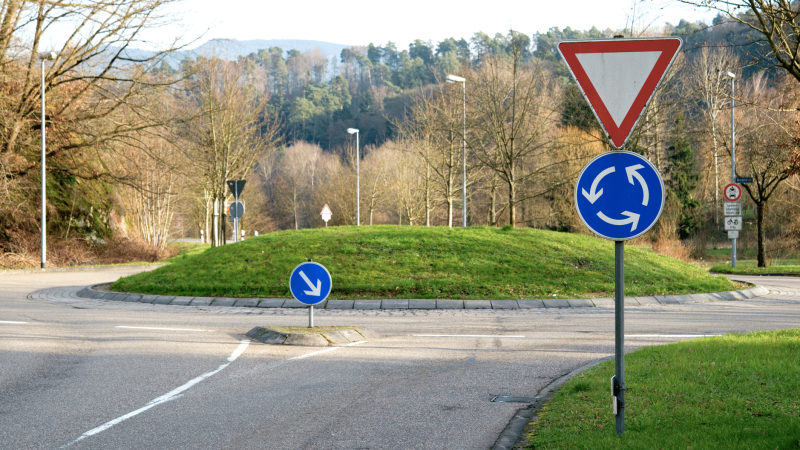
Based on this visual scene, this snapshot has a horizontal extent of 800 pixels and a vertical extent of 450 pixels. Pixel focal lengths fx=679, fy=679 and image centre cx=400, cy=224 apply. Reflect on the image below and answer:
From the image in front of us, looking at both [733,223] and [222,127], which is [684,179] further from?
[222,127]

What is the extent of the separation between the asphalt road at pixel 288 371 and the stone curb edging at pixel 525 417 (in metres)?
0.11

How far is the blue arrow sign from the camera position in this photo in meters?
4.35

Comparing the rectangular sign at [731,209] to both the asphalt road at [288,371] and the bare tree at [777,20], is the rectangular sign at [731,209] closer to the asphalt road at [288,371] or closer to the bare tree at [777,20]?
the asphalt road at [288,371]

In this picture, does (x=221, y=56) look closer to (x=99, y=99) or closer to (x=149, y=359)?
(x=99, y=99)

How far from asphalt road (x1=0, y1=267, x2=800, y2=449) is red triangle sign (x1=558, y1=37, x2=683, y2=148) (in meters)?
2.54

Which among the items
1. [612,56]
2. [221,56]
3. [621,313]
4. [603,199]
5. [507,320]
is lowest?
[507,320]

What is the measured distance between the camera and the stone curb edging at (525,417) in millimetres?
5003

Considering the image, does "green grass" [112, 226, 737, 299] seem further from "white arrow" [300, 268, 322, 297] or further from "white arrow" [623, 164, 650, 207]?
"white arrow" [623, 164, 650, 207]

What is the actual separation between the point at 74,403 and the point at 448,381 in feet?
12.1

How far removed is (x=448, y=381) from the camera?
288 inches

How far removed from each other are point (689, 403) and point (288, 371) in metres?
4.28

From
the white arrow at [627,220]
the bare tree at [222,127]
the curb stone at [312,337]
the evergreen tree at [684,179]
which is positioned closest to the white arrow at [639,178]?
the white arrow at [627,220]

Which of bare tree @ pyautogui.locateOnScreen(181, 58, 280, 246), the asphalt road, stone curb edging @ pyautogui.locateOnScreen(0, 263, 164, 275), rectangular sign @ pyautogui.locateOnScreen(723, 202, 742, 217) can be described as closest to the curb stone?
the asphalt road

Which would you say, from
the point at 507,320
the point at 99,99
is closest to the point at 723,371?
the point at 507,320
